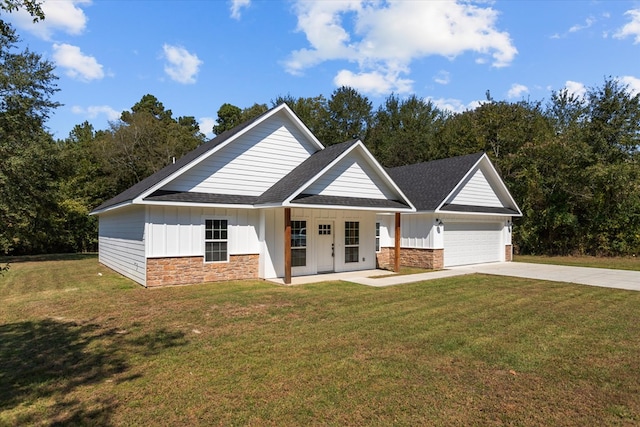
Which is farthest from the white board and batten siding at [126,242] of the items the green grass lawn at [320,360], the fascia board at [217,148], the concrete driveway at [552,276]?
the concrete driveway at [552,276]

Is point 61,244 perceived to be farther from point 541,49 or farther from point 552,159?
point 552,159

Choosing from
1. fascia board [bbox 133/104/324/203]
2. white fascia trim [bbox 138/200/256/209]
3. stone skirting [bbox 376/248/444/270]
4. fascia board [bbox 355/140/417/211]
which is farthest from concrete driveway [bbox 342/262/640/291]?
fascia board [bbox 133/104/324/203]

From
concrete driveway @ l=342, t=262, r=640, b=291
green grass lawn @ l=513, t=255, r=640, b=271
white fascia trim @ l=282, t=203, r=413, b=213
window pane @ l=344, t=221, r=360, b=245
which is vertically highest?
white fascia trim @ l=282, t=203, r=413, b=213

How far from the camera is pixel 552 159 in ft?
81.0

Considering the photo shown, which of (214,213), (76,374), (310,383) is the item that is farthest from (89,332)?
(214,213)

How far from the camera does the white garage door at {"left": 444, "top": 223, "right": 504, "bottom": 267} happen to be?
1848 cm

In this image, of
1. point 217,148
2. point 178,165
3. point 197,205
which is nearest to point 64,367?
point 197,205

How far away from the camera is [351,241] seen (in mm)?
16094

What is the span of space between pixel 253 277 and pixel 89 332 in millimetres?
6950

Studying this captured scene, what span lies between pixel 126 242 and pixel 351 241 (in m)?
8.70

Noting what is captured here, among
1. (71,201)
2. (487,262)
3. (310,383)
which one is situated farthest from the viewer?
(71,201)

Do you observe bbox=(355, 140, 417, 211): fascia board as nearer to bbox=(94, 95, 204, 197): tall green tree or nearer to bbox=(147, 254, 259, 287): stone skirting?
bbox=(147, 254, 259, 287): stone skirting

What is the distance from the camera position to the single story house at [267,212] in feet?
40.4

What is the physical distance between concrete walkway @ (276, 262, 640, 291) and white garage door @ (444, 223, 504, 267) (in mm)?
1620
